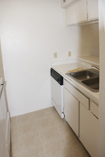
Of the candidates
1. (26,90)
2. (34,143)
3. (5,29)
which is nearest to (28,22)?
(5,29)

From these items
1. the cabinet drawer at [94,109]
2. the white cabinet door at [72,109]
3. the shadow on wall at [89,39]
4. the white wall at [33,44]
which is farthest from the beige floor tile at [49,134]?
the shadow on wall at [89,39]

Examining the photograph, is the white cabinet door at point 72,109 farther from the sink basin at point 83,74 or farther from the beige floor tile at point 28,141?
the beige floor tile at point 28,141

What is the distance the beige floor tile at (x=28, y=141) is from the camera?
1.79 metres

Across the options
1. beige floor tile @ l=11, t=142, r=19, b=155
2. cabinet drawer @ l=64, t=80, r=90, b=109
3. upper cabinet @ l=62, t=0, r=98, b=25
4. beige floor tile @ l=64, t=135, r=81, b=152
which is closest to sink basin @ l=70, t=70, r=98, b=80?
cabinet drawer @ l=64, t=80, r=90, b=109

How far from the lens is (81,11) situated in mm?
→ 1818

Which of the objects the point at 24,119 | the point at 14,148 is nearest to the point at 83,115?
the point at 14,148

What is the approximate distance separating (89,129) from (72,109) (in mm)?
422

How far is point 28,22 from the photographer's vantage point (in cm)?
221

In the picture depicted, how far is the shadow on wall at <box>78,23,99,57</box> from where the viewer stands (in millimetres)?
2570

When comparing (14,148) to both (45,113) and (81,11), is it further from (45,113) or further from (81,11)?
(81,11)

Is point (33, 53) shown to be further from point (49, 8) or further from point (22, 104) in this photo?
point (22, 104)

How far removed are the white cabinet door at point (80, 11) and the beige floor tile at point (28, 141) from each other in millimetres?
1824

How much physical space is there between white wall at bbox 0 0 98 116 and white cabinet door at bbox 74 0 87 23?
484 mm

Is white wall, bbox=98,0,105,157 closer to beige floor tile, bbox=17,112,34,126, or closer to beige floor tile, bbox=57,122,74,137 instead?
beige floor tile, bbox=57,122,74,137
